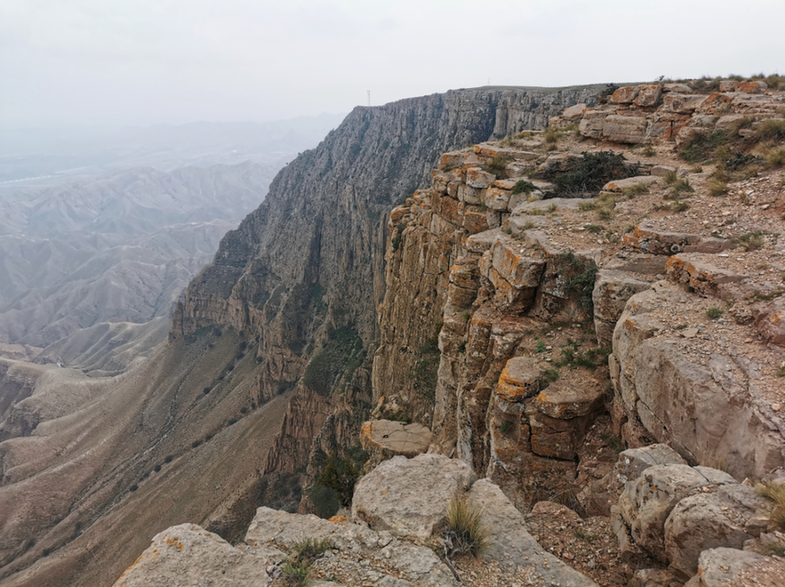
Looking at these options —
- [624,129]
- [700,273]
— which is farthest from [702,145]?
[700,273]

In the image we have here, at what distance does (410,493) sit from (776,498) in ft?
14.6

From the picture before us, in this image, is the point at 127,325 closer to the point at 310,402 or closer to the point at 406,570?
the point at 310,402

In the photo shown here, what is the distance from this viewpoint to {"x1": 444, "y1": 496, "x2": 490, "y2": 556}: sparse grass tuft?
18.2ft

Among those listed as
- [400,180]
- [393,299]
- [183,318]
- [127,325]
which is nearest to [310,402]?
[393,299]

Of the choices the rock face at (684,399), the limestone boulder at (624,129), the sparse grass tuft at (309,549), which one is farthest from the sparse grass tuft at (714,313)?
the limestone boulder at (624,129)

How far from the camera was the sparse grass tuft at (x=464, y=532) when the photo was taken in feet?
18.2

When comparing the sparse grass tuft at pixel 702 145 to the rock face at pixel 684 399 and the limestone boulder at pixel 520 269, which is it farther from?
the rock face at pixel 684 399

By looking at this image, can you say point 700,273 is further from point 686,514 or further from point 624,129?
point 624,129

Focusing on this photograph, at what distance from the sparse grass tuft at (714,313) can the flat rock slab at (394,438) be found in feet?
38.2

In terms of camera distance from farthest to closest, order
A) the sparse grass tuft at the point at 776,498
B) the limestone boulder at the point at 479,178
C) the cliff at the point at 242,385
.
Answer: the cliff at the point at 242,385, the limestone boulder at the point at 479,178, the sparse grass tuft at the point at 776,498

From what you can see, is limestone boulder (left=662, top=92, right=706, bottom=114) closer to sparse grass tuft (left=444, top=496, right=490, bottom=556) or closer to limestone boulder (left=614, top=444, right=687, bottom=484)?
limestone boulder (left=614, top=444, right=687, bottom=484)

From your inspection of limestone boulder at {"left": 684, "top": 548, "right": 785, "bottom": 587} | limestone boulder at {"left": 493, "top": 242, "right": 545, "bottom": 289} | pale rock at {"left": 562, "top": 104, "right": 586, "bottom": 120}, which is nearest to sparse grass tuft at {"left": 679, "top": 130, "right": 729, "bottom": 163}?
limestone boulder at {"left": 493, "top": 242, "right": 545, "bottom": 289}

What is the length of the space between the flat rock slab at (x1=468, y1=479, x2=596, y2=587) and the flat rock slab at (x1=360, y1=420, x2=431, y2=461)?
10.2m

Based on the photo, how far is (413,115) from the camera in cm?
8644
